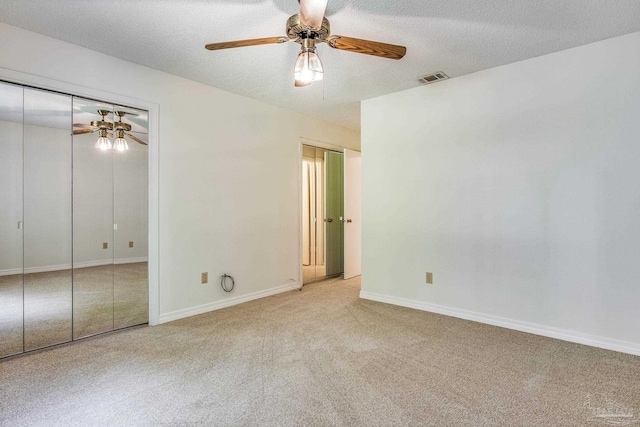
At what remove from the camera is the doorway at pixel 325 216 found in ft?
18.1

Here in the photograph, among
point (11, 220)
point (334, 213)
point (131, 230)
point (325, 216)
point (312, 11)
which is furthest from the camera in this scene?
point (334, 213)

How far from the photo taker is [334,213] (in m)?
5.66

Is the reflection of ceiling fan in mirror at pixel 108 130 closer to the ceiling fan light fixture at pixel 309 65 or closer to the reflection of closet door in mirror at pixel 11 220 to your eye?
the reflection of closet door in mirror at pixel 11 220

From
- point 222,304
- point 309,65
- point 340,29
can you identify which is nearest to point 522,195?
point 340,29

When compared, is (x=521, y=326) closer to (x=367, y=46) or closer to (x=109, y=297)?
(x=367, y=46)

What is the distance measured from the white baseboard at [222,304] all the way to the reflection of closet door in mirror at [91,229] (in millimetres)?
537

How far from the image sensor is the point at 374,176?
425 cm

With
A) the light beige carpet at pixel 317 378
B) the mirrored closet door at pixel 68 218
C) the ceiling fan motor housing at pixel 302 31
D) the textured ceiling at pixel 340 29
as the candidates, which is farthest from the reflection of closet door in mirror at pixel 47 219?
the ceiling fan motor housing at pixel 302 31

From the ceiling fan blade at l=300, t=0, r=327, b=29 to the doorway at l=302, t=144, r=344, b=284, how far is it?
3.30 m

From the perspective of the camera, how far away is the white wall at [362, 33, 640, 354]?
273cm

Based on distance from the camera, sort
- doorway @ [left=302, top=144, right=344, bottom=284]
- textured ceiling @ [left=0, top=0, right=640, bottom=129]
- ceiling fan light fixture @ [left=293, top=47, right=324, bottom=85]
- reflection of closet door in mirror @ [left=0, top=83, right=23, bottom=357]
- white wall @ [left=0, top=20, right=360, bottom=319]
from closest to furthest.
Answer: ceiling fan light fixture @ [left=293, top=47, right=324, bottom=85], textured ceiling @ [left=0, top=0, right=640, bottom=129], reflection of closet door in mirror @ [left=0, top=83, right=23, bottom=357], white wall @ [left=0, top=20, right=360, bottom=319], doorway @ [left=302, top=144, right=344, bottom=284]

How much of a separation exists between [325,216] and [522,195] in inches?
117

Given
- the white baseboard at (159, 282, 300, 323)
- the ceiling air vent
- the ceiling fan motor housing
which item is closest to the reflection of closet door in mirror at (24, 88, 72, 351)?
the white baseboard at (159, 282, 300, 323)

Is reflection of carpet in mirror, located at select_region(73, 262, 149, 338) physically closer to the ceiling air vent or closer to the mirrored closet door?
the mirrored closet door
